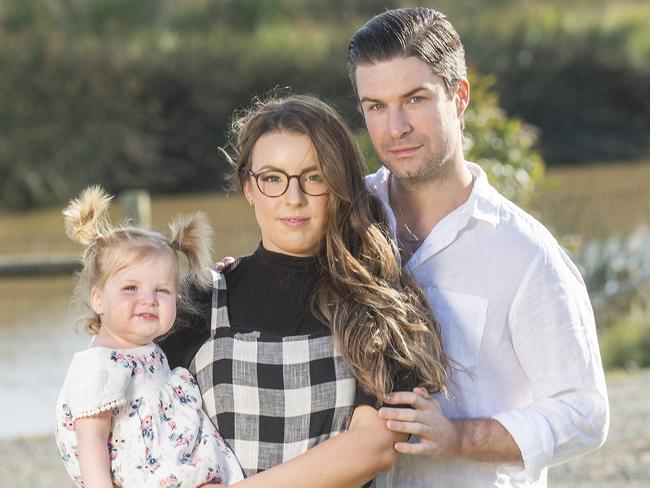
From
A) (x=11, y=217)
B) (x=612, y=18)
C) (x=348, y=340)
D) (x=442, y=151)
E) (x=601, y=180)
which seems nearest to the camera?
(x=348, y=340)

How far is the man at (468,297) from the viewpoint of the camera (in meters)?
2.73

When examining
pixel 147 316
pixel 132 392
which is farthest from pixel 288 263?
pixel 132 392

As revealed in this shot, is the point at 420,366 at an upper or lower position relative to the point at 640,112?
lower

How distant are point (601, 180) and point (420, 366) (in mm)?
16413

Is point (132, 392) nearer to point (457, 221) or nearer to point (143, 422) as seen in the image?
point (143, 422)

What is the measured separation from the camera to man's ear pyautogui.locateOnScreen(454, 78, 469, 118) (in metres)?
3.08

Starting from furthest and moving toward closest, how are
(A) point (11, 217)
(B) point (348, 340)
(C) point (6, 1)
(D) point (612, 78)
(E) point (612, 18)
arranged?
(E) point (612, 18), (D) point (612, 78), (C) point (6, 1), (A) point (11, 217), (B) point (348, 340)

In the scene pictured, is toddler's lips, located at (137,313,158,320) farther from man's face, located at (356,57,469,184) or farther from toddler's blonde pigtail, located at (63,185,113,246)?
man's face, located at (356,57,469,184)

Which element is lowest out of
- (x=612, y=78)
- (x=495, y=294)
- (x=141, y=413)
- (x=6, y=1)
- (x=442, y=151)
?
(x=141, y=413)

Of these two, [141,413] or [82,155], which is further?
[82,155]

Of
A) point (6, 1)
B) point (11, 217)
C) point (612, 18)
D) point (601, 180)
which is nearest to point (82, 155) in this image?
point (11, 217)

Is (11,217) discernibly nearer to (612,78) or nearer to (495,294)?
(612,78)

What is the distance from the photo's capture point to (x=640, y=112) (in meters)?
23.6

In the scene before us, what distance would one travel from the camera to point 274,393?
267 cm
